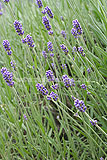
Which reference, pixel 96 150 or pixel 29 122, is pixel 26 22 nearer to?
pixel 29 122

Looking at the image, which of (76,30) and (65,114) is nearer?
(76,30)

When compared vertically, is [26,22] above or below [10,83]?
above

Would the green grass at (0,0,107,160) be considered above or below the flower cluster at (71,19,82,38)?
below

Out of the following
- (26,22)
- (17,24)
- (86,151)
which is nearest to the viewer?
(17,24)

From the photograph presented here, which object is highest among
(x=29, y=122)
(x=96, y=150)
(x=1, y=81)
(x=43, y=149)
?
(x=1, y=81)

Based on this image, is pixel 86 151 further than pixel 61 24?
No

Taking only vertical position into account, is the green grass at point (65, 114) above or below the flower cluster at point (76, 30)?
below

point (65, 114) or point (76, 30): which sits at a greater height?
point (76, 30)

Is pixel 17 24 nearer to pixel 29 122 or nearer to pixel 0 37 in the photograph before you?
pixel 29 122

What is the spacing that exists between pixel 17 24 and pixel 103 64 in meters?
0.70

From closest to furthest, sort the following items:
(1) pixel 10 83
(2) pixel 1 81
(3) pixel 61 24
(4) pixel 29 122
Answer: (1) pixel 10 83 < (4) pixel 29 122 < (2) pixel 1 81 < (3) pixel 61 24

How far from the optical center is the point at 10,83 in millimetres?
1395

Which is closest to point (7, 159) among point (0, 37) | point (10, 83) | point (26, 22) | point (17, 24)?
point (10, 83)

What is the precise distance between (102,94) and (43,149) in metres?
0.60
